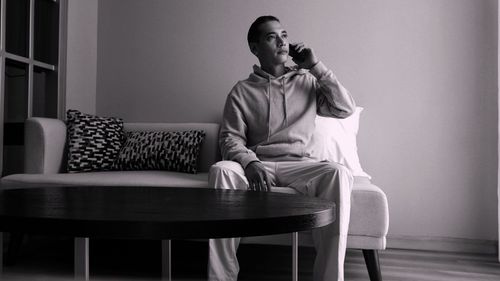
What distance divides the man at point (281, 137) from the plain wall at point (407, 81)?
740 millimetres

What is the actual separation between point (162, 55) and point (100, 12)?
57 cm

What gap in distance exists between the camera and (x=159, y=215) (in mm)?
954

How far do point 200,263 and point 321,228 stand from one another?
834 millimetres

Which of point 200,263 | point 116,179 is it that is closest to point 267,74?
point 116,179

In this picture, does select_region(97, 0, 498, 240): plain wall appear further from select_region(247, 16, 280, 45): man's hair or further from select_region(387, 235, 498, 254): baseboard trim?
select_region(247, 16, 280, 45): man's hair

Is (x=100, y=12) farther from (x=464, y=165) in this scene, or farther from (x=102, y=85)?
(x=464, y=165)

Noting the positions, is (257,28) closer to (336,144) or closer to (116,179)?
(336,144)

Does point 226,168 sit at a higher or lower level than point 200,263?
higher

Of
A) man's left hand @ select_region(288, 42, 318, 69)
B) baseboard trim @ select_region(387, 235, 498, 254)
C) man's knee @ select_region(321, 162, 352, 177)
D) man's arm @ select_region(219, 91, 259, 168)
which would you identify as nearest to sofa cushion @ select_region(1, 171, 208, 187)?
man's arm @ select_region(219, 91, 259, 168)

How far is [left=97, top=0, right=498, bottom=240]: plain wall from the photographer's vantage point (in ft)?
9.24

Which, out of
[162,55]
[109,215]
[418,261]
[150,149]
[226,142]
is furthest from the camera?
[162,55]

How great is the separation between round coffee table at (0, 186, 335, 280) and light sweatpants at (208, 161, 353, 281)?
58 centimetres

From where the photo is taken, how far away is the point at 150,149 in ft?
9.18

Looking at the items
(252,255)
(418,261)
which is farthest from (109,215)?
(418,261)
